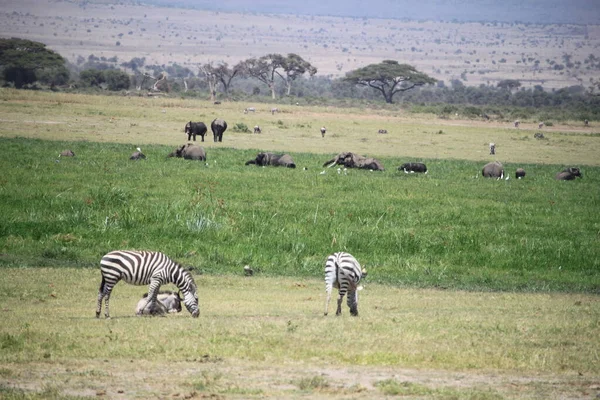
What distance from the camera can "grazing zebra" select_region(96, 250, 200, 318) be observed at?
12.4 metres

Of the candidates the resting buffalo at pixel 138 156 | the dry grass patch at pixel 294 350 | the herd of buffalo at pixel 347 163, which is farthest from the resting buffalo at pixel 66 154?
the dry grass patch at pixel 294 350

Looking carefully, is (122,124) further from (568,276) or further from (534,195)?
(568,276)

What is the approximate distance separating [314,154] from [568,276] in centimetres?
2128

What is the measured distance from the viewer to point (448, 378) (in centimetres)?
991

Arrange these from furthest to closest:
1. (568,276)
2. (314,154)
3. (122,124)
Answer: (122,124) < (314,154) < (568,276)

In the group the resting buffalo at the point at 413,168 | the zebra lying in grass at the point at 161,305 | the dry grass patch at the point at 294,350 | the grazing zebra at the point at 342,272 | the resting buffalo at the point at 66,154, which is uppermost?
the grazing zebra at the point at 342,272

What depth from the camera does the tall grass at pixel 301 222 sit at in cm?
1823

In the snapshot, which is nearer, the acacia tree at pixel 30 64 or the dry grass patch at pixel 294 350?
the dry grass patch at pixel 294 350

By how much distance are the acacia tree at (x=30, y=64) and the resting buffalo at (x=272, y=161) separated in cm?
6079

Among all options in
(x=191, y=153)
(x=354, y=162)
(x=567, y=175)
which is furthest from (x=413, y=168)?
(x=191, y=153)

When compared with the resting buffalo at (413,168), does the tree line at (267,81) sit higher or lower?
higher

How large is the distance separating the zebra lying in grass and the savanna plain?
1.14ft

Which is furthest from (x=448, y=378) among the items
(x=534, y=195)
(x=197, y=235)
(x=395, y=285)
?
(x=534, y=195)

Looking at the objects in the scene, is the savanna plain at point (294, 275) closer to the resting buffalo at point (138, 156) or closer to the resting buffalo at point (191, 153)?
the resting buffalo at point (138, 156)
